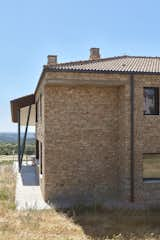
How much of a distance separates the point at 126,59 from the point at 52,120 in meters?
6.15

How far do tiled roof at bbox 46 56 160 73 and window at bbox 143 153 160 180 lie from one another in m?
3.90

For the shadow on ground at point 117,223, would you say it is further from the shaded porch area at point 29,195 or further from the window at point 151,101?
the window at point 151,101

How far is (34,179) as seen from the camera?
2114 cm

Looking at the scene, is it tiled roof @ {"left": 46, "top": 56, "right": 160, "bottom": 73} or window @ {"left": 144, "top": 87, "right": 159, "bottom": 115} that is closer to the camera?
tiled roof @ {"left": 46, "top": 56, "right": 160, "bottom": 73}

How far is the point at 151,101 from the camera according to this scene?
1472cm

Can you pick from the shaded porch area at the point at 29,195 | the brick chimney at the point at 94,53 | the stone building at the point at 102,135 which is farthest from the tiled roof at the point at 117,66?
the shaded porch area at the point at 29,195

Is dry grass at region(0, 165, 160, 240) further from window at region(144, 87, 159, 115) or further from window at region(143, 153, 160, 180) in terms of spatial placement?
window at region(144, 87, 159, 115)

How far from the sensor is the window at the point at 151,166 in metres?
14.5

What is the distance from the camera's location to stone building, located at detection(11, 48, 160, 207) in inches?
557

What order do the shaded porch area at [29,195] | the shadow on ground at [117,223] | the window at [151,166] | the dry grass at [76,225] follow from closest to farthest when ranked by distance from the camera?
the dry grass at [76,225] < the shadow on ground at [117,223] < the shaded porch area at [29,195] < the window at [151,166]

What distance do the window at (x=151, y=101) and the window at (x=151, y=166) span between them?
6.54 feet

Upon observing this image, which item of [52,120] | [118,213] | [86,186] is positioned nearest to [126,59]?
[52,120]

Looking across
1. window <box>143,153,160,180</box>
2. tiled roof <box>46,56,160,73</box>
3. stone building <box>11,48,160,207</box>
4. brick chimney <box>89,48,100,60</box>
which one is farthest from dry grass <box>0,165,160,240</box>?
brick chimney <box>89,48,100,60</box>

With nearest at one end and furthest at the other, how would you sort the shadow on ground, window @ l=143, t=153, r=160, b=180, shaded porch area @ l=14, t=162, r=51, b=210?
the shadow on ground, shaded porch area @ l=14, t=162, r=51, b=210, window @ l=143, t=153, r=160, b=180
